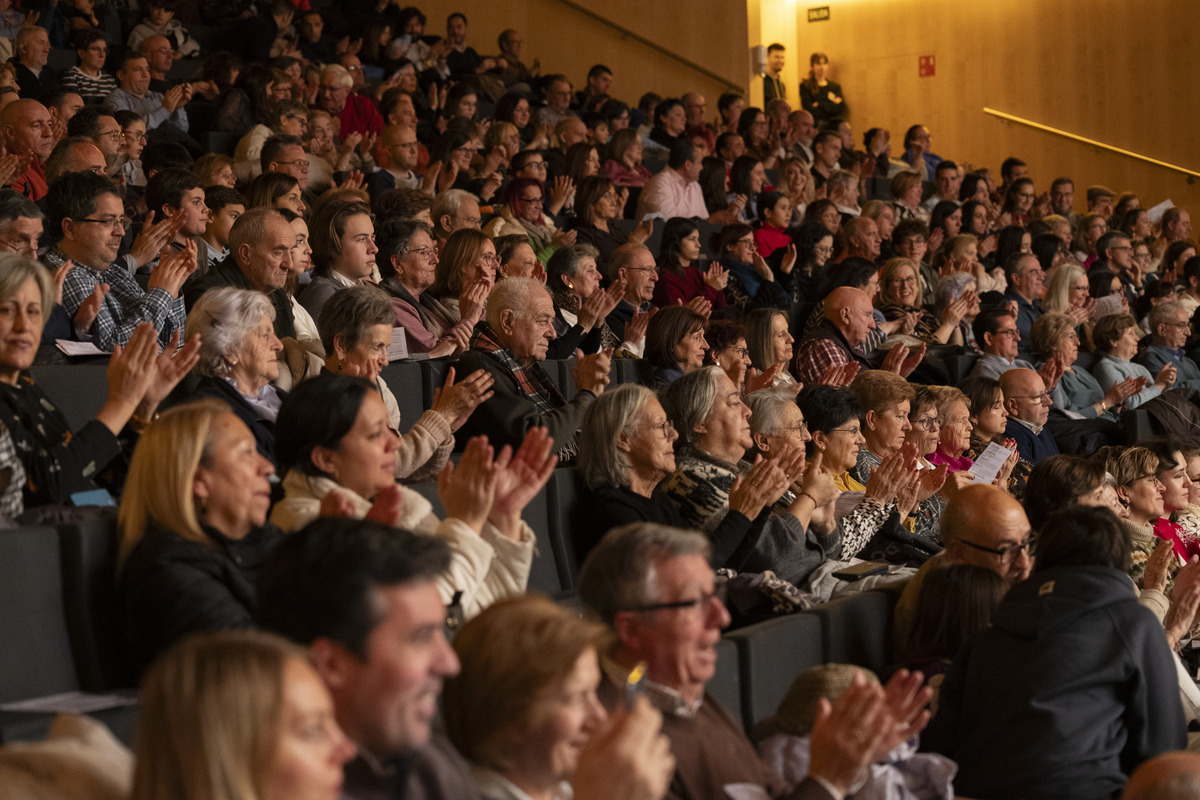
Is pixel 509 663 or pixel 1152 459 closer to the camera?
pixel 509 663

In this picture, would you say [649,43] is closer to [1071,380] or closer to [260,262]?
[1071,380]

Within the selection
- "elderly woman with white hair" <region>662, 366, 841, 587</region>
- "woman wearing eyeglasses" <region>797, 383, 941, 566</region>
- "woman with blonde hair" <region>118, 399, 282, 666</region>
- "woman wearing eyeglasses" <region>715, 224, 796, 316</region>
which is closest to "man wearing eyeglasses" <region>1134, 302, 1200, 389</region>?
"woman wearing eyeglasses" <region>715, 224, 796, 316</region>

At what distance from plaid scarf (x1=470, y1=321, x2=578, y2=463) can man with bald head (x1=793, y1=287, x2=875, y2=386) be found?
1185mm

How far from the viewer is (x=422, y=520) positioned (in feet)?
6.42

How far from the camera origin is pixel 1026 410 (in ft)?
13.6

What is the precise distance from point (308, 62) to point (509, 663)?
17.7 feet

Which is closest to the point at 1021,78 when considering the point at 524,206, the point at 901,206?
the point at 901,206

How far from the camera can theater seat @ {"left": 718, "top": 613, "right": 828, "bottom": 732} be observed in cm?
188

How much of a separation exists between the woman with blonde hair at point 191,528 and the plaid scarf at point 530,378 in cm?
136

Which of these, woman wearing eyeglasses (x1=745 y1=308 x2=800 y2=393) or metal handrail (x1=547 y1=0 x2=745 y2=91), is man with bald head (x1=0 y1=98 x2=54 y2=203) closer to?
woman wearing eyeglasses (x1=745 y1=308 x2=800 y2=393)

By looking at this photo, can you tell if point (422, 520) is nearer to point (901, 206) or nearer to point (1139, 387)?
point (1139, 387)

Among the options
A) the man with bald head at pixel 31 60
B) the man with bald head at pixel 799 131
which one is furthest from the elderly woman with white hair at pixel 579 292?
the man with bald head at pixel 799 131

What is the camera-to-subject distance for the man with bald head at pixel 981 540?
225 centimetres

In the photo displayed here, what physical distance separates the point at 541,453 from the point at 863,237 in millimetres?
3976
